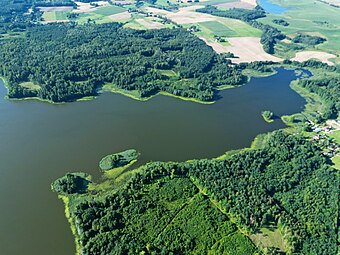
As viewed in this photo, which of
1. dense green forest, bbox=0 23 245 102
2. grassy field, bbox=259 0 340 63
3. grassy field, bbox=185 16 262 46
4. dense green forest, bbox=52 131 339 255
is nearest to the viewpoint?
dense green forest, bbox=52 131 339 255

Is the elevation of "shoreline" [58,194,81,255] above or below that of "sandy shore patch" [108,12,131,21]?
below

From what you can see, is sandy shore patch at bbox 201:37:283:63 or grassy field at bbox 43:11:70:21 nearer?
sandy shore patch at bbox 201:37:283:63

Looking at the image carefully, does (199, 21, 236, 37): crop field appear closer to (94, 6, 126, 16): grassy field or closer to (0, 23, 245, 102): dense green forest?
(0, 23, 245, 102): dense green forest

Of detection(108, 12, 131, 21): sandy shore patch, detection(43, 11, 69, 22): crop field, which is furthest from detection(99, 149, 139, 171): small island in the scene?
detection(43, 11, 69, 22): crop field

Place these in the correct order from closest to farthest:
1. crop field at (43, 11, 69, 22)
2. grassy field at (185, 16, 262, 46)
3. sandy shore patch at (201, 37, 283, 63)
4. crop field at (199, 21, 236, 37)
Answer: sandy shore patch at (201, 37, 283, 63), grassy field at (185, 16, 262, 46), crop field at (199, 21, 236, 37), crop field at (43, 11, 69, 22)

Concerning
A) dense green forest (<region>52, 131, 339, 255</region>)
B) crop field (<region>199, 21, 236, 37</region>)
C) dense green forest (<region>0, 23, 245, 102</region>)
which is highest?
crop field (<region>199, 21, 236, 37</region>)

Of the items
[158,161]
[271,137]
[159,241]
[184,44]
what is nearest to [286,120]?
[271,137]

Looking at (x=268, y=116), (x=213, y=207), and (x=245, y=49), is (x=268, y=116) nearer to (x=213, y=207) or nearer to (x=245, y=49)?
(x=213, y=207)
